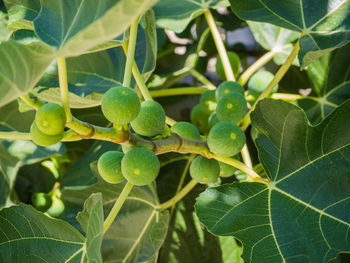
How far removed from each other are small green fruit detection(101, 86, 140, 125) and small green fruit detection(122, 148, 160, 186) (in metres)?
0.08

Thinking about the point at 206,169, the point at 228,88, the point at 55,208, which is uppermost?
the point at 228,88

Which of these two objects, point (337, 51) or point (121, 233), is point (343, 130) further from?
point (121, 233)

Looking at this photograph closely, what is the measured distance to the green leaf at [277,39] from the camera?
119 centimetres

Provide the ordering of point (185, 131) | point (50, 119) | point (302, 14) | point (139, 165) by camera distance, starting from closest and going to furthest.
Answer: point (50, 119) → point (139, 165) → point (185, 131) → point (302, 14)

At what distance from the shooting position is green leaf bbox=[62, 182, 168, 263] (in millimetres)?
1048

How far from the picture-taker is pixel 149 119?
764 mm

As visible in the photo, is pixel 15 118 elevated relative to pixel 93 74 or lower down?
lower down

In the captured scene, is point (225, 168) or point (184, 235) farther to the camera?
point (184, 235)

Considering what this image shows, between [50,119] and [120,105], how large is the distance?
0.11 metres

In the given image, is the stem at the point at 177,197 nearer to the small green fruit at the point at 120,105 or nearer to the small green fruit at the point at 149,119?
the small green fruit at the point at 149,119

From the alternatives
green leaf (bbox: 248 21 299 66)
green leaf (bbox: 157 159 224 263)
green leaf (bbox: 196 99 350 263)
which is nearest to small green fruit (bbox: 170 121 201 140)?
green leaf (bbox: 196 99 350 263)

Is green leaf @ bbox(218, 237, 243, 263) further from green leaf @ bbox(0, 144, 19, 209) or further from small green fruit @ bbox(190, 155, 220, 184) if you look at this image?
green leaf @ bbox(0, 144, 19, 209)

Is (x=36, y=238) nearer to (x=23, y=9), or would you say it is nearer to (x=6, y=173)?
(x=6, y=173)

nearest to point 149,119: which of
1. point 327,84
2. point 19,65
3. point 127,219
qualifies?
point 19,65
